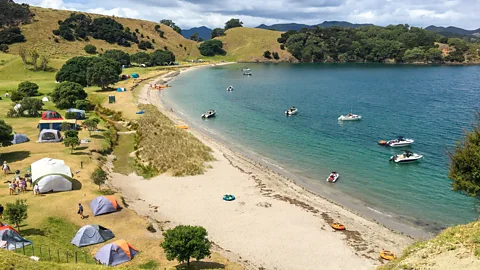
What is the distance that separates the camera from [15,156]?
4272cm

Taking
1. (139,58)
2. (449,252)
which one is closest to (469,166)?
(449,252)

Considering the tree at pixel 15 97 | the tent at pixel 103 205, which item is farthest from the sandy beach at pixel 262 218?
the tree at pixel 15 97

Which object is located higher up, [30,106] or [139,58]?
[139,58]

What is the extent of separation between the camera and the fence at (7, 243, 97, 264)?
2283 centimetres

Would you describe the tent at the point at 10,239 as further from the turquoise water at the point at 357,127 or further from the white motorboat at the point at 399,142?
the white motorboat at the point at 399,142

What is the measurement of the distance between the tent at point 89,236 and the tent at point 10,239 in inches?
124

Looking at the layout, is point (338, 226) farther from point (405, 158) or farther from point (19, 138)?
point (19, 138)

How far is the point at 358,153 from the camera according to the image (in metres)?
53.2

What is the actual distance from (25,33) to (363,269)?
16392cm

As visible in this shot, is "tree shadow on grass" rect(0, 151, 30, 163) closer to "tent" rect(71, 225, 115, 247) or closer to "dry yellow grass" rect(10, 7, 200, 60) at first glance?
"tent" rect(71, 225, 115, 247)

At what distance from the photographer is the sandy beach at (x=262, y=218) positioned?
2708cm

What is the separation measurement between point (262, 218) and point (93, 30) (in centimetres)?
17005

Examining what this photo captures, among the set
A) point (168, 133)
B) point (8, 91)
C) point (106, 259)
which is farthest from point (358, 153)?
point (8, 91)

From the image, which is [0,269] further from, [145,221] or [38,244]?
[145,221]
